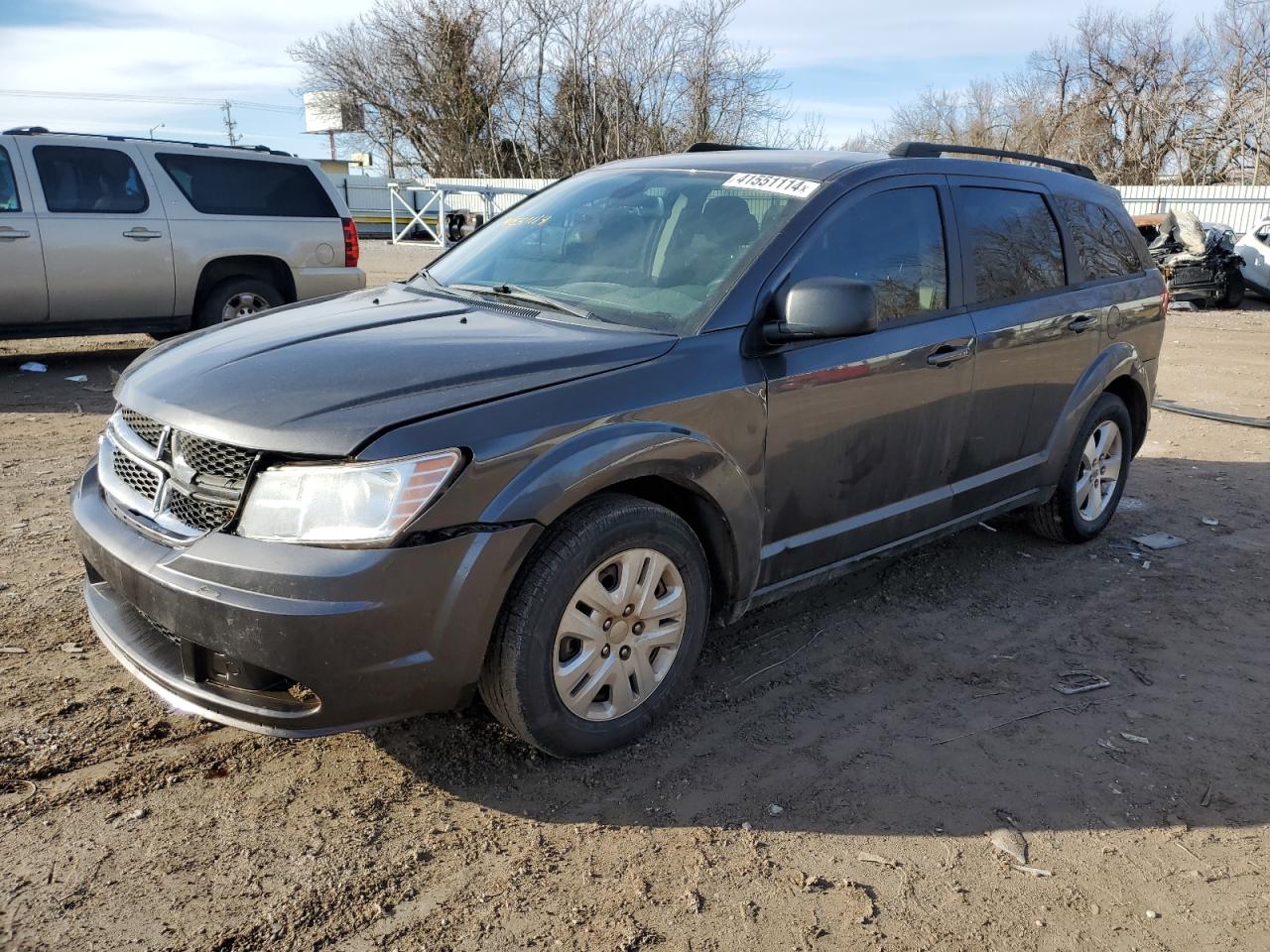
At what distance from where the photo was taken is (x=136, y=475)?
10.1 ft

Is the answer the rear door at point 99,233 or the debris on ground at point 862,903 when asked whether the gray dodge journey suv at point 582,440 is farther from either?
the rear door at point 99,233

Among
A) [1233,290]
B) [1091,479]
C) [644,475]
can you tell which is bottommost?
[1091,479]

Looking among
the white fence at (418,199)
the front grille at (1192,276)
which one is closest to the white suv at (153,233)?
the front grille at (1192,276)

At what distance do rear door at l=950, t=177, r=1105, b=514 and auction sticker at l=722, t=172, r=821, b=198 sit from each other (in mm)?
892

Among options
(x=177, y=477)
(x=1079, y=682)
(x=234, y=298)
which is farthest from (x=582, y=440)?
(x=234, y=298)

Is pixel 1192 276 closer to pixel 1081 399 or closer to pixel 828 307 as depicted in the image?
pixel 1081 399

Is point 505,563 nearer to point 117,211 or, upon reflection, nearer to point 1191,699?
point 1191,699

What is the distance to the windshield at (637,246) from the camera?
3484 mm

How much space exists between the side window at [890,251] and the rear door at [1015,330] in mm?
207

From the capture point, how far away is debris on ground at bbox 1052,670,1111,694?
3820 mm

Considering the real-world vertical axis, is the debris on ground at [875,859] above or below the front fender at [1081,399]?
below

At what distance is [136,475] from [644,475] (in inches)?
59.8

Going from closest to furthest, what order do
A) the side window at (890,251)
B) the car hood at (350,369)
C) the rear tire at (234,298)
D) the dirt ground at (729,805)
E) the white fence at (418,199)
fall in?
the dirt ground at (729,805)
the car hood at (350,369)
the side window at (890,251)
the rear tire at (234,298)
the white fence at (418,199)

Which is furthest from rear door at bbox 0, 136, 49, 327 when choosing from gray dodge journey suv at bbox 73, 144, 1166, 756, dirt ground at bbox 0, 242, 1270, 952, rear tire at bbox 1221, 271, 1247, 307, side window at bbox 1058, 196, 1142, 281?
rear tire at bbox 1221, 271, 1247, 307
